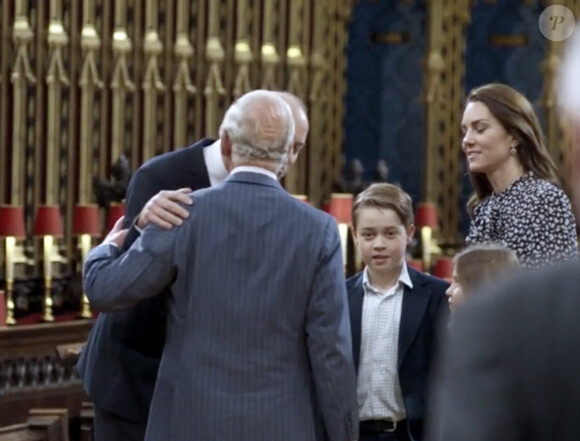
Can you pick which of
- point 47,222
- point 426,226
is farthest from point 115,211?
point 426,226

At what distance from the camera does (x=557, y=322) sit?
1215 millimetres

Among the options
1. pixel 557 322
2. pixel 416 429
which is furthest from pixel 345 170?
pixel 557 322

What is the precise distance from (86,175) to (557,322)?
842 centimetres

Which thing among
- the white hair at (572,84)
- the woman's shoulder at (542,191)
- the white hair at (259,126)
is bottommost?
the woman's shoulder at (542,191)

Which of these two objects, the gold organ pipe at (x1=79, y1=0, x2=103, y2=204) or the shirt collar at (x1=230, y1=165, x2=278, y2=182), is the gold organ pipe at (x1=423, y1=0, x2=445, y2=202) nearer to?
the gold organ pipe at (x1=79, y1=0, x2=103, y2=204)

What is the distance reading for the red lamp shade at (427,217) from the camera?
1004 centimetres

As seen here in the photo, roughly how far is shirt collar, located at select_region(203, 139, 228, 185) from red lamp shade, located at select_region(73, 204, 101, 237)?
506 cm

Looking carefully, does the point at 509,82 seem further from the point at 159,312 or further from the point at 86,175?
the point at 159,312

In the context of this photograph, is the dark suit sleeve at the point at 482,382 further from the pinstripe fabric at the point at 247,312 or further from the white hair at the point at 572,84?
the pinstripe fabric at the point at 247,312

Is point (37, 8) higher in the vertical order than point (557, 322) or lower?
higher

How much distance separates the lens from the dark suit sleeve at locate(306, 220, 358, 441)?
3305 millimetres

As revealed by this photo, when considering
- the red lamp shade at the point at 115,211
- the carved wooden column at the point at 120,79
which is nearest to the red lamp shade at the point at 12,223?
the red lamp shade at the point at 115,211

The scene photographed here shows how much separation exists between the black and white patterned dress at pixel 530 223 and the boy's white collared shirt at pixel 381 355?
0.92 feet

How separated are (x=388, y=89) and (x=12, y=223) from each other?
3.58 m
